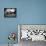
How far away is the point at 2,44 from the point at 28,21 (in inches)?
31.6

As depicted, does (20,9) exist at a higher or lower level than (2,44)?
higher

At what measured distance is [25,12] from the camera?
114 inches

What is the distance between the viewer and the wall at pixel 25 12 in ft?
9.43

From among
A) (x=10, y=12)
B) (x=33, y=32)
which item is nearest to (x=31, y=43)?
(x=33, y=32)

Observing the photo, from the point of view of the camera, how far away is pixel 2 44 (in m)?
2.82

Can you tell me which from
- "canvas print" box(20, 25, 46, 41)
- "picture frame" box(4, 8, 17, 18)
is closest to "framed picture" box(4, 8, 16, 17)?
"picture frame" box(4, 8, 17, 18)

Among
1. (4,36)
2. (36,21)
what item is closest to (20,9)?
(36,21)

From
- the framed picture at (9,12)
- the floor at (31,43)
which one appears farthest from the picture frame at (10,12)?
the floor at (31,43)

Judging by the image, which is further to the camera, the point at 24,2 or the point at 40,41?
the point at 24,2

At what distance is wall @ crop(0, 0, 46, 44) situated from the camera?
287 centimetres

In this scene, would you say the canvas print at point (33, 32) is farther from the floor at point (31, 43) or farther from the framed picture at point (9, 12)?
the framed picture at point (9, 12)

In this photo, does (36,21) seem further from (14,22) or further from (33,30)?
(14,22)

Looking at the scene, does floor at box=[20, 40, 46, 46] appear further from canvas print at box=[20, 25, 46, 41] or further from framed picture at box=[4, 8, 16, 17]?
framed picture at box=[4, 8, 16, 17]

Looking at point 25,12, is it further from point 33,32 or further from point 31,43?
point 31,43
